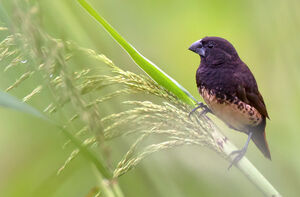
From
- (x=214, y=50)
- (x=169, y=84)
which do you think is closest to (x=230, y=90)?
(x=214, y=50)

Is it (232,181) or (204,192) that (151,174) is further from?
(232,181)

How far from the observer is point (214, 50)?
2.49 meters

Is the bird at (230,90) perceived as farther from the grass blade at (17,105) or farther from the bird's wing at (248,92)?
the grass blade at (17,105)

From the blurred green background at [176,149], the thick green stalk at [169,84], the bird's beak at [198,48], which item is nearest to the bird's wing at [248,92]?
the blurred green background at [176,149]

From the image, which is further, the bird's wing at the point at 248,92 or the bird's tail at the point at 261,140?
the bird's tail at the point at 261,140

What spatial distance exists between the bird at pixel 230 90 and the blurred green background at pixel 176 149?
4.0 inches

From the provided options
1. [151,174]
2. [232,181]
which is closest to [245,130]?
[232,181]

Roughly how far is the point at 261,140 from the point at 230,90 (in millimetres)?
409

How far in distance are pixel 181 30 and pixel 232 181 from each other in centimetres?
178

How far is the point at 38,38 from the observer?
819 millimetres

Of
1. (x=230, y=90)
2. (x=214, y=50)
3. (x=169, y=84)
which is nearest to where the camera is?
(x=169, y=84)

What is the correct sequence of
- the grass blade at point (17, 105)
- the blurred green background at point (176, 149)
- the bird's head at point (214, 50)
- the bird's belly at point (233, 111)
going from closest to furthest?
the grass blade at point (17, 105) → the blurred green background at point (176, 149) → the bird's belly at point (233, 111) → the bird's head at point (214, 50)

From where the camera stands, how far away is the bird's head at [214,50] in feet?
8.08

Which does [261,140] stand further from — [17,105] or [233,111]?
[17,105]
